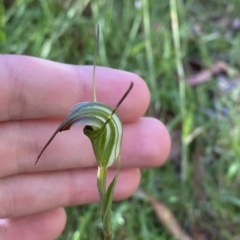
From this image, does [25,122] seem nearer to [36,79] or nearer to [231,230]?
[36,79]

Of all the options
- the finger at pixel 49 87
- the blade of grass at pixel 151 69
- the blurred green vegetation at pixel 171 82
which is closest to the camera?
the finger at pixel 49 87

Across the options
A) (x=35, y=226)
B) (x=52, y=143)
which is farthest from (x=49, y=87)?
(x=35, y=226)

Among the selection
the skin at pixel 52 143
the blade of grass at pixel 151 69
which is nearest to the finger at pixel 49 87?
the skin at pixel 52 143

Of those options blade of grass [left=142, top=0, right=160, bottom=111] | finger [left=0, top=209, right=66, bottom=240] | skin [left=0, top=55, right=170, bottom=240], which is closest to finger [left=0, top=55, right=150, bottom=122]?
skin [left=0, top=55, right=170, bottom=240]

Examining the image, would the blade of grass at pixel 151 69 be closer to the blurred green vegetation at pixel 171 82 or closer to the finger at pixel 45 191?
the blurred green vegetation at pixel 171 82

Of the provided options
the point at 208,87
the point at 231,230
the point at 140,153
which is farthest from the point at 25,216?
the point at 208,87

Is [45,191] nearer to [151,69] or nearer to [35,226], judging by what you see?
[35,226]
